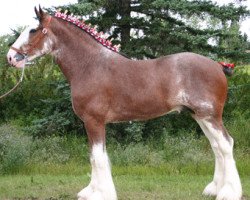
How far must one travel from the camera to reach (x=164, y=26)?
10.3 meters

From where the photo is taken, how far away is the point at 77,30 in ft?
20.5

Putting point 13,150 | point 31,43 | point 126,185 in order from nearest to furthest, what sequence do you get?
point 31,43 < point 126,185 < point 13,150

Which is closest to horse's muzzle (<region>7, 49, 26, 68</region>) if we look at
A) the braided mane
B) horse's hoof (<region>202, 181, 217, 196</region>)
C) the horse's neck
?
the horse's neck

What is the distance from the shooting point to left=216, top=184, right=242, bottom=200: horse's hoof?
596cm

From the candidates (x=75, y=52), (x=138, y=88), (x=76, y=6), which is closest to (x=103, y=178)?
(x=138, y=88)

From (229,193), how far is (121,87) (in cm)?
184

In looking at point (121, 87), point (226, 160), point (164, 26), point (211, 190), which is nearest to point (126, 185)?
point (211, 190)

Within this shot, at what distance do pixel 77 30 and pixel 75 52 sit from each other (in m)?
0.29

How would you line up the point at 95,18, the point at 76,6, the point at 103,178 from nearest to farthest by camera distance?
the point at 103,178 → the point at 76,6 → the point at 95,18

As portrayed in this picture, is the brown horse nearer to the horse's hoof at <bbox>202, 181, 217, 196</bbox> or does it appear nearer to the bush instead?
the horse's hoof at <bbox>202, 181, 217, 196</bbox>

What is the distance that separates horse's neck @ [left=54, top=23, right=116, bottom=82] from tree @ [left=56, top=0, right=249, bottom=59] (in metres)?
3.61

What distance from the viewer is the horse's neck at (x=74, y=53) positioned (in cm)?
614

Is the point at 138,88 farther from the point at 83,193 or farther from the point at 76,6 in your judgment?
the point at 76,6

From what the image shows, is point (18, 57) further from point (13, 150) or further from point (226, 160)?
point (13, 150)
